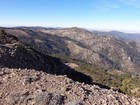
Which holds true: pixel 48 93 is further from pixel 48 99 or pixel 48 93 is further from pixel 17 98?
pixel 17 98

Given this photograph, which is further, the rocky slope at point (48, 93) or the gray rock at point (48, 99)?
the rocky slope at point (48, 93)

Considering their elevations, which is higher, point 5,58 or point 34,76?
point 34,76

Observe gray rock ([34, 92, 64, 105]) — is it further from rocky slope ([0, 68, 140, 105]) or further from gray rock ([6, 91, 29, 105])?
gray rock ([6, 91, 29, 105])

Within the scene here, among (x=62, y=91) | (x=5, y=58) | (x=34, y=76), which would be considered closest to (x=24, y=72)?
(x=34, y=76)

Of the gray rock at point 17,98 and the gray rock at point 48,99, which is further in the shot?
the gray rock at point 17,98

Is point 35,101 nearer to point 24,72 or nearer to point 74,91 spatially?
point 74,91

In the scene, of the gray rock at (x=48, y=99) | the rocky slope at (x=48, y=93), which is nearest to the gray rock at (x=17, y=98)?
the rocky slope at (x=48, y=93)

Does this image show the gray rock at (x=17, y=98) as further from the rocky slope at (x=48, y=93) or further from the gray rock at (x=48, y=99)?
the gray rock at (x=48, y=99)

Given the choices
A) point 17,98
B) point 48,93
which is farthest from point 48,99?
point 17,98
